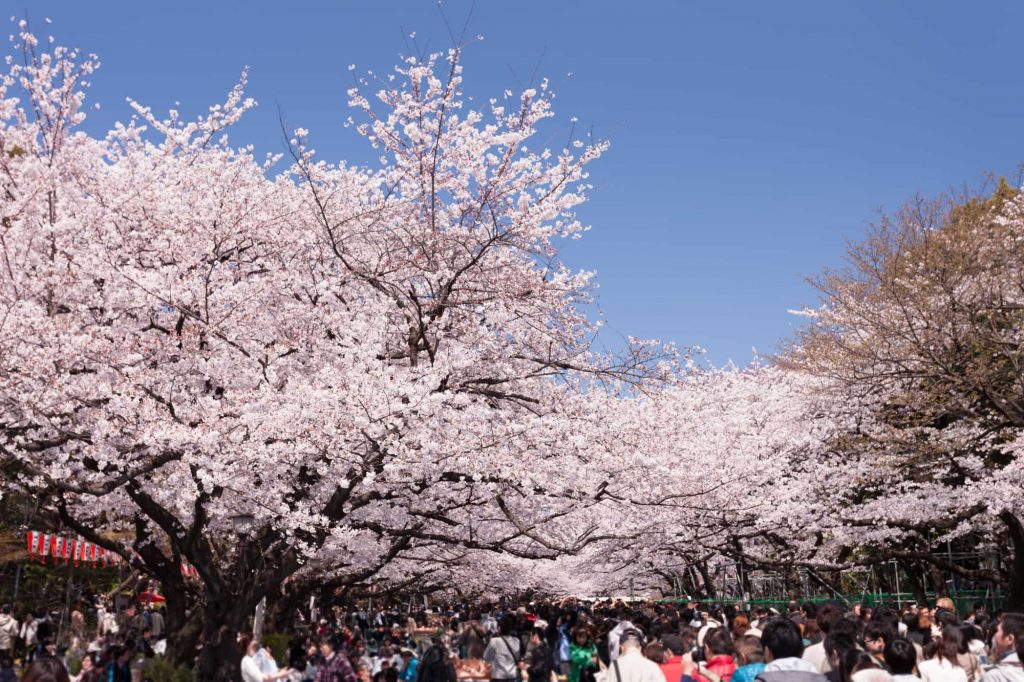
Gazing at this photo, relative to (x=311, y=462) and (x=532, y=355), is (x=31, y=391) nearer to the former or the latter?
(x=311, y=462)

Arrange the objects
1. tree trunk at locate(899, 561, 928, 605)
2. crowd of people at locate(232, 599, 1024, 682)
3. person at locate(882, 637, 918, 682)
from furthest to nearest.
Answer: tree trunk at locate(899, 561, 928, 605) → crowd of people at locate(232, 599, 1024, 682) → person at locate(882, 637, 918, 682)

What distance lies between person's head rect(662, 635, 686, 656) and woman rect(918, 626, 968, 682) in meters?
2.21

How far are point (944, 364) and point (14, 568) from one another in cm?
2532

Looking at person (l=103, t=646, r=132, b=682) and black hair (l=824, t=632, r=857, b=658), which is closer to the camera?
black hair (l=824, t=632, r=857, b=658)

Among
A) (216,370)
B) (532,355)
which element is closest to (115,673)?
(216,370)

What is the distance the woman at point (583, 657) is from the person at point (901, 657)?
6.70 m

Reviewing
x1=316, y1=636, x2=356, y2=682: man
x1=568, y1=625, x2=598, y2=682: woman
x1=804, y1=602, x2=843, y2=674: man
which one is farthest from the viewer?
x1=568, y1=625, x2=598, y2=682: woman

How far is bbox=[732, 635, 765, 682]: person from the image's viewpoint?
19.2 ft

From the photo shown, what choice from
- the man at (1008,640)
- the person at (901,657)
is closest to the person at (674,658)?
the person at (901,657)

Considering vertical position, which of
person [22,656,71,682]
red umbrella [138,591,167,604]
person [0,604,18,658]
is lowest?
person [22,656,71,682]

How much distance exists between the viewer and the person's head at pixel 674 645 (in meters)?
7.81

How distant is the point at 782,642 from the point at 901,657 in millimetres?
665

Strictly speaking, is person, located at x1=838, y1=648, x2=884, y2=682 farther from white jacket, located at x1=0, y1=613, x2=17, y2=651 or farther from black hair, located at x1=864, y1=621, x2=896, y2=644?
white jacket, located at x1=0, y1=613, x2=17, y2=651

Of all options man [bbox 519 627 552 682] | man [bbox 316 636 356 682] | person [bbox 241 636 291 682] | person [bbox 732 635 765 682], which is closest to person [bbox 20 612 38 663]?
person [bbox 241 636 291 682]
